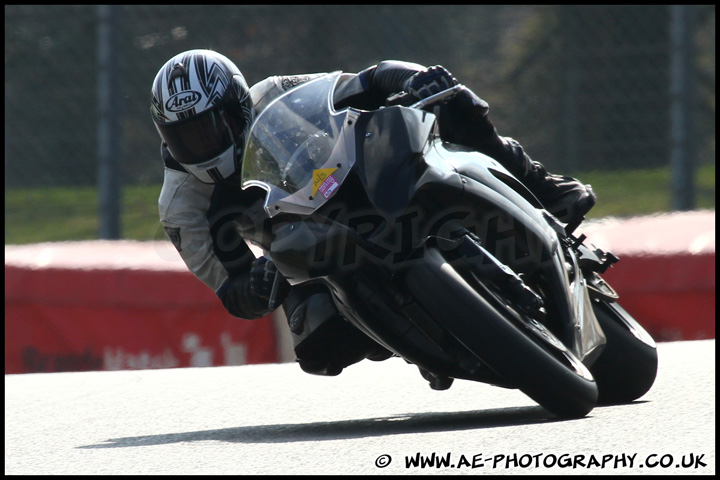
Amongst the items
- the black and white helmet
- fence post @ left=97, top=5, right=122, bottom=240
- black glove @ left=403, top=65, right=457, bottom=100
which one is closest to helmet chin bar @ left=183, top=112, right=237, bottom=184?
the black and white helmet

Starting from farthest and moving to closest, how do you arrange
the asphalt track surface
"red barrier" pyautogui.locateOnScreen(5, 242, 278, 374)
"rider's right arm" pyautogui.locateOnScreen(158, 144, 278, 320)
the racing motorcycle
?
"red barrier" pyautogui.locateOnScreen(5, 242, 278, 374), "rider's right arm" pyautogui.locateOnScreen(158, 144, 278, 320), the racing motorcycle, the asphalt track surface

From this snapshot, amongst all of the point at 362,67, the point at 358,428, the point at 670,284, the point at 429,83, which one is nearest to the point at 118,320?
the point at 362,67

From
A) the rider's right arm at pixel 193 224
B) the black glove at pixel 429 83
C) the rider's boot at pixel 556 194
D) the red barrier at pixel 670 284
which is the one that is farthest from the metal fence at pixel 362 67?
the black glove at pixel 429 83

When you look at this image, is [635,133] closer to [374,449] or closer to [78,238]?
[78,238]

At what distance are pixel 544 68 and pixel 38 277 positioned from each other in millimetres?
3194

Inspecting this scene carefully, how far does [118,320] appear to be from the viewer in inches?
235

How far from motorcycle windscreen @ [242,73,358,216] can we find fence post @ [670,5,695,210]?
12.1 ft

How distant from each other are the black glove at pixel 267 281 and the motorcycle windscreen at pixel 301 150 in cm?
29

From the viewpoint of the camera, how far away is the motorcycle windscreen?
2.88 m

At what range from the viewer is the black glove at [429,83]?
3.17m

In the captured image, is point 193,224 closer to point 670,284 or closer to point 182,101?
point 182,101

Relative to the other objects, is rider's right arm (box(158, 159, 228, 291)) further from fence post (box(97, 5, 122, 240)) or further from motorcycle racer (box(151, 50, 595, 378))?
fence post (box(97, 5, 122, 240))

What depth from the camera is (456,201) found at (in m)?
2.95

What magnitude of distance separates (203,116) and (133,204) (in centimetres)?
323
